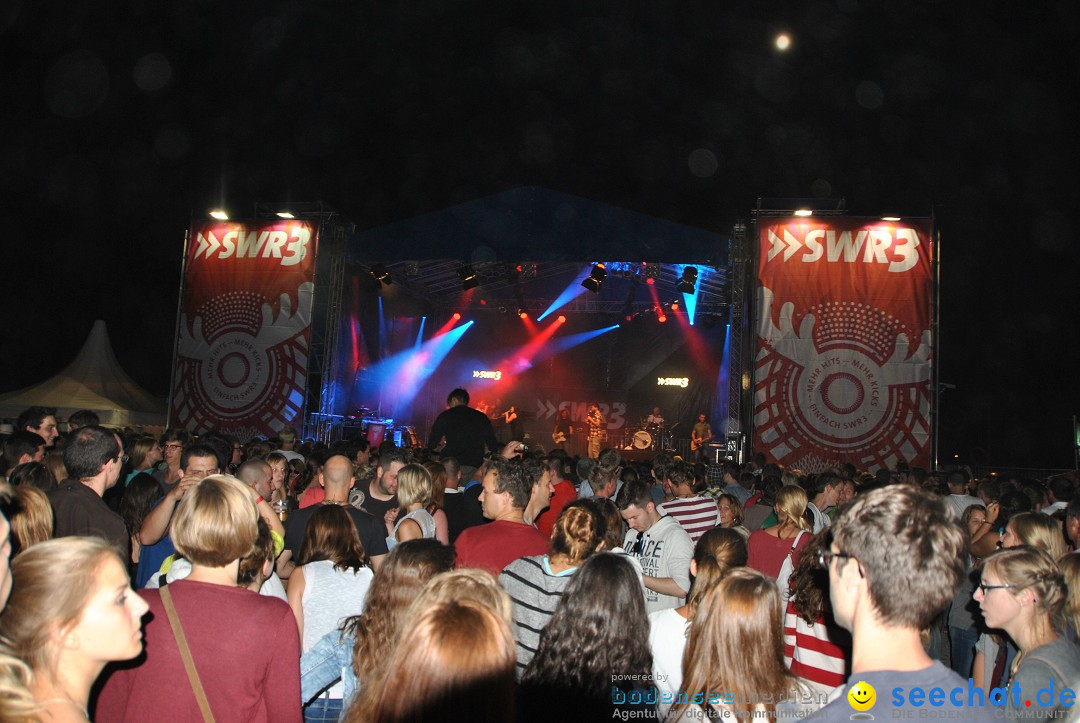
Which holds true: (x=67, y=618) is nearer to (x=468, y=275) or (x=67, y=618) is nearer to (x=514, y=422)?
(x=468, y=275)

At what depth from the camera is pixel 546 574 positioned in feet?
10.1

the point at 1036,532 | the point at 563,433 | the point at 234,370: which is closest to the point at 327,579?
the point at 1036,532

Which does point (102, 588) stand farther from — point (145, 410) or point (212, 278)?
point (145, 410)

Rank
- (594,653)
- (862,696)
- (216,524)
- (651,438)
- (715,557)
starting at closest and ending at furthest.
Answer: (862,696) → (216,524) → (594,653) → (715,557) → (651,438)

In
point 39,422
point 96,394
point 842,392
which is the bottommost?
point 39,422

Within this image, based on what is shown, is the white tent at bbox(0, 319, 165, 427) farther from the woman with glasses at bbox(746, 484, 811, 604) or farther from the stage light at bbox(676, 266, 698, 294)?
the woman with glasses at bbox(746, 484, 811, 604)

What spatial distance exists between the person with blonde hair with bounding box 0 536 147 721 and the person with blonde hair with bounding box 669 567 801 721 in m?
1.52

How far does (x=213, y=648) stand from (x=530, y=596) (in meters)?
1.23

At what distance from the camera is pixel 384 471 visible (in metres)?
5.24

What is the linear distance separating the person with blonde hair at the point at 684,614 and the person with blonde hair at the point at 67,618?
1726mm

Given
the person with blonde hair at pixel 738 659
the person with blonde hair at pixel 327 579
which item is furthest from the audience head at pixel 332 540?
the person with blonde hair at pixel 738 659

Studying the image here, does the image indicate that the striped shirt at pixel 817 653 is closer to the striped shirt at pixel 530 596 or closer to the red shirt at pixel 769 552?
the striped shirt at pixel 530 596

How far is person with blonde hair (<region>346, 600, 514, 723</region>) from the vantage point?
1522mm

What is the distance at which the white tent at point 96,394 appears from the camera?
49.4 feet
